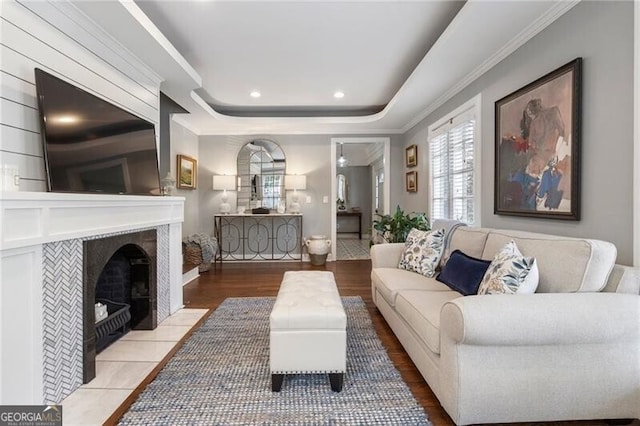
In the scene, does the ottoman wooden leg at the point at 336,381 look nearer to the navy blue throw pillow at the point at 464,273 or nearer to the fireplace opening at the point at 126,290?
the navy blue throw pillow at the point at 464,273

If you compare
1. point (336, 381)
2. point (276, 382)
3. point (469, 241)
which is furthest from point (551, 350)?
point (276, 382)

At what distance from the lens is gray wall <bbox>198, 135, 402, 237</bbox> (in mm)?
5723

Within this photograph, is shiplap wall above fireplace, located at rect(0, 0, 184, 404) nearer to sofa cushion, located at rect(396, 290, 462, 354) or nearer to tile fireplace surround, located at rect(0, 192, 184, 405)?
tile fireplace surround, located at rect(0, 192, 184, 405)

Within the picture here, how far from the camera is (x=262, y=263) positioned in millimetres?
5578

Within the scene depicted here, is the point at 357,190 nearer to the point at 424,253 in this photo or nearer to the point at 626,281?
the point at 424,253

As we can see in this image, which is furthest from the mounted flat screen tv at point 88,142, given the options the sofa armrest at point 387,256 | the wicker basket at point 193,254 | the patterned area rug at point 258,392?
the sofa armrest at point 387,256

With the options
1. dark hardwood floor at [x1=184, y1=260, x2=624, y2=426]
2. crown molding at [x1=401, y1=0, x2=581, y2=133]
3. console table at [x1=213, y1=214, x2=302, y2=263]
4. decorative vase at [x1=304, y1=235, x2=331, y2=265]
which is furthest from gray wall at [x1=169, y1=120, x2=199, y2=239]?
crown molding at [x1=401, y1=0, x2=581, y2=133]

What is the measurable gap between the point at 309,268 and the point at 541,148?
3650 millimetres

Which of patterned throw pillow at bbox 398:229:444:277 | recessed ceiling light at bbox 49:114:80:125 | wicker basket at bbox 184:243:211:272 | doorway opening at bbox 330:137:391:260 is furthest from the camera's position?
doorway opening at bbox 330:137:391:260

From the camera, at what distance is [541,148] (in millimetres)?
2312

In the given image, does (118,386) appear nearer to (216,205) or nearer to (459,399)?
(459,399)

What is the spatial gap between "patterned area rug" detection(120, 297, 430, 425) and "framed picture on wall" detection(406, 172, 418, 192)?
334 centimetres

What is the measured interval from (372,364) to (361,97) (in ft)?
12.7

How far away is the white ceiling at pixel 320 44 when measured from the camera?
231 centimetres
